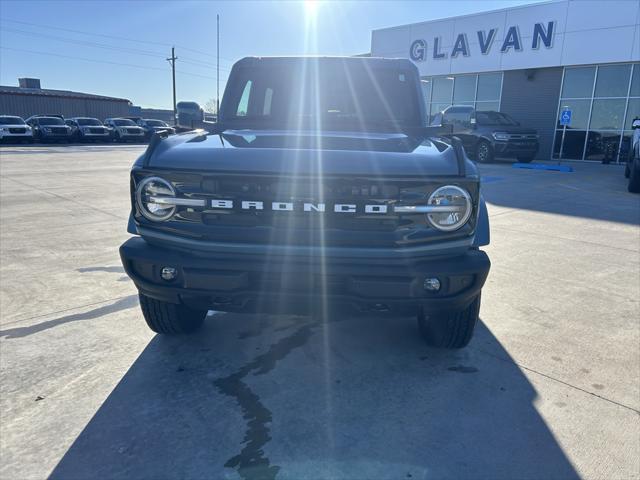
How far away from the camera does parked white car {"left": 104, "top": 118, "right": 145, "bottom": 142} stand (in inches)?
1089

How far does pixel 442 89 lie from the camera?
2264 cm

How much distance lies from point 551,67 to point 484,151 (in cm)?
554

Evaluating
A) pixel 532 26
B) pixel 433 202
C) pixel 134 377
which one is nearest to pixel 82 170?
pixel 134 377

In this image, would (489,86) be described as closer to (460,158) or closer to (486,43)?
(486,43)

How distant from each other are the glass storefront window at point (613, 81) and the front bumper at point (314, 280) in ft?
61.3

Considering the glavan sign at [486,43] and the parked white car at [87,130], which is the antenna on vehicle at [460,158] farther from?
the parked white car at [87,130]

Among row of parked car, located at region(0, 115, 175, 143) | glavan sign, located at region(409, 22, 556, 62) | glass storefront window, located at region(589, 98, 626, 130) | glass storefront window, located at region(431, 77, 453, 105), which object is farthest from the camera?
row of parked car, located at region(0, 115, 175, 143)

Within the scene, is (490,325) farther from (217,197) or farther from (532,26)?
(532,26)

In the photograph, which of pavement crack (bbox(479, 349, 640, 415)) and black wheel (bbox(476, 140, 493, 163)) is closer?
pavement crack (bbox(479, 349, 640, 415))

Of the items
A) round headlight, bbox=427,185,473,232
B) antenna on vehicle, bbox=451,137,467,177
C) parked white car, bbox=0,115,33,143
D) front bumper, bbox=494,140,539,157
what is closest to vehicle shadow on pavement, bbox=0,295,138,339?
round headlight, bbox=427,185,473,232

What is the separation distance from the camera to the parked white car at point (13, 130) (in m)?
23.3

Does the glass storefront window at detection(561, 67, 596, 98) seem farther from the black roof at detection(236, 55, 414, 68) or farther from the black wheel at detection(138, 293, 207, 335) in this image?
the black wheel at detection(138, 293, 207, 335)

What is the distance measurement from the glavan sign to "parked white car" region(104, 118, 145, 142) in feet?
54.3

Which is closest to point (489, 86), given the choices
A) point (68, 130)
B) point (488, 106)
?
point (488, 106)
